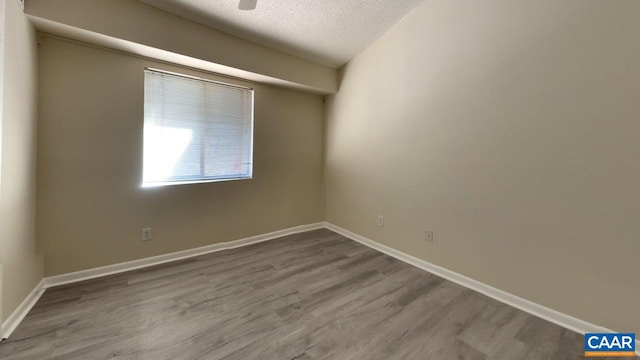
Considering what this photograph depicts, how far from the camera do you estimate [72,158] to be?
81.4 inches

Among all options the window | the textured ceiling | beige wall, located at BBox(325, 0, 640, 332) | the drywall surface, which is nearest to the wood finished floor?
beige wall, located at BBox(325, 0, 640, 332)

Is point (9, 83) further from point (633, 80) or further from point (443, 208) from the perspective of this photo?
point (633, 80)

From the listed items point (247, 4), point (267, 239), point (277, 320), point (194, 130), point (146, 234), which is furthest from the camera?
point (267, 239)

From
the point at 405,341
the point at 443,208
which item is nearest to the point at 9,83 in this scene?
the point at 405,341

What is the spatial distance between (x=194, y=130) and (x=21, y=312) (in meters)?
1.93

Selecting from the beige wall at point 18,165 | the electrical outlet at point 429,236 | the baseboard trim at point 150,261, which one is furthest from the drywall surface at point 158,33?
the electrical outlet at point 429,236

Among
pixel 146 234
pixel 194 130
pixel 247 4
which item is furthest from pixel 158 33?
pixel 146 234

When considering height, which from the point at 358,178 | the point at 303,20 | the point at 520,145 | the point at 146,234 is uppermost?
the point at 303,20

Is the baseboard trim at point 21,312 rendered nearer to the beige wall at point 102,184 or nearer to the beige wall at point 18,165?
the beige wall at point 18,165

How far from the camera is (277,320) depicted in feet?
5.61

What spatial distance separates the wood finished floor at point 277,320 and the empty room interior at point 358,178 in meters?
0.02

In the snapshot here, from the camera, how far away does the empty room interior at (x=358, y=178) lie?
5.00 feet

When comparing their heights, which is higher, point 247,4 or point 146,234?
point 247,4

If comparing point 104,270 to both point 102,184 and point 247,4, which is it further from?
point 247,4
